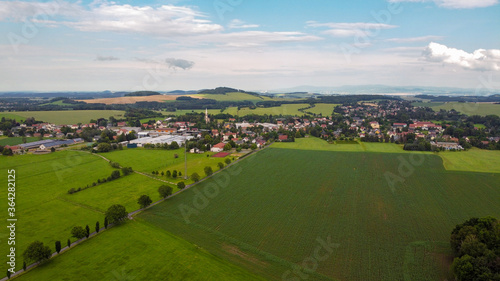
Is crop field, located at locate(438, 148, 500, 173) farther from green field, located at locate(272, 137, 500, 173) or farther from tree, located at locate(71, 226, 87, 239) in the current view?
tree, located at locate(71, 226, 87, 239)

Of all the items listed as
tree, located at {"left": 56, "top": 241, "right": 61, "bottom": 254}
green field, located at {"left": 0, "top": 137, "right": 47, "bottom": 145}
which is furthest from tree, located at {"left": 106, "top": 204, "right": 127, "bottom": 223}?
green field, located at {"left": 0, "top": 137, "right": 47, "bottom": 145}

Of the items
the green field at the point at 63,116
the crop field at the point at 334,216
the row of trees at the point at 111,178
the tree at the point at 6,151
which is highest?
the green field at the point at 63,116

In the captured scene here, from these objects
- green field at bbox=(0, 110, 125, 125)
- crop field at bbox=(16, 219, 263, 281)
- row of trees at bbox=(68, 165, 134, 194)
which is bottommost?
crop field at bbox=(16, 219, 263, 281)

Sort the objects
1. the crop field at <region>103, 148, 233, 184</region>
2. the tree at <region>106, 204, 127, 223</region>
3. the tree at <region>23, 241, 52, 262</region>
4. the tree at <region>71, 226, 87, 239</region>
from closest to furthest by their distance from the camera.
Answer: the tree at <region>23, 241, 52, 262</region> < the tree at <region>71, 226, 87, 239</region> < the tree at <region>106, 204, 127, 223</region> < the crop field at <region>103, 148, 233, 184</region>

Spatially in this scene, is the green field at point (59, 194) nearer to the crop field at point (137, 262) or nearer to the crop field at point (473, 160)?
the crop field at point (137, 262)

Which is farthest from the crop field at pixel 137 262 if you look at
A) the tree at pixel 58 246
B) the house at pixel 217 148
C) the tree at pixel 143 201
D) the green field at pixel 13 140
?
the green field at pixel 13 140

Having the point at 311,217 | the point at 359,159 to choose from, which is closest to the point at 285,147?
the point at 359,159

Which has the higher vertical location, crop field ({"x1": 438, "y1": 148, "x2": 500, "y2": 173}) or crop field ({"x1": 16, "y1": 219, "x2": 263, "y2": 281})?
crop field ({"x1": 438, "y1": 148, "x2": 500, "y2": 173})

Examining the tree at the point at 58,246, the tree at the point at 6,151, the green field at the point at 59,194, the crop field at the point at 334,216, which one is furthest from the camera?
the tree at the point at 6,151
